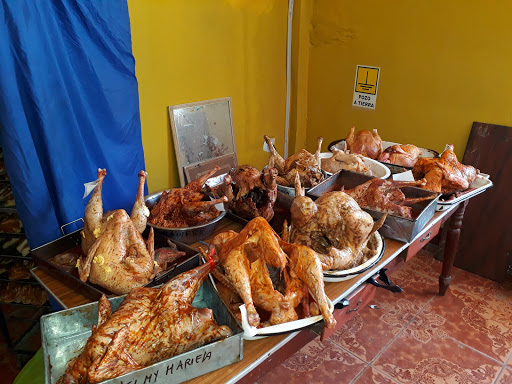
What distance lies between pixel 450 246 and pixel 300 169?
1422 mm

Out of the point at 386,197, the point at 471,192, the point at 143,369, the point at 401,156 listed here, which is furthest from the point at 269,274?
the point at 401,156

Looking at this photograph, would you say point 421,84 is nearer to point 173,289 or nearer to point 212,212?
point 212,212

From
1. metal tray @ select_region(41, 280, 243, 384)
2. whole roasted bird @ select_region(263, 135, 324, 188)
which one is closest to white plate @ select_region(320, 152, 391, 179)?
whole roasted bird @ select_region(263, 135, 324, 188)

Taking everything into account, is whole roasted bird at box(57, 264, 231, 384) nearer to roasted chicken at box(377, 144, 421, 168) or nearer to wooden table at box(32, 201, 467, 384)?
wooden table at box(32, 201, 467, 384)

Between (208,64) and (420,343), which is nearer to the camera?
(420,343)

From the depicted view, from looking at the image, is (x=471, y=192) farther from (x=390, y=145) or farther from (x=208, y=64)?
(x=208, y=64)

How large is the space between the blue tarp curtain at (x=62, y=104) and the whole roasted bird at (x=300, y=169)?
3.02 feet

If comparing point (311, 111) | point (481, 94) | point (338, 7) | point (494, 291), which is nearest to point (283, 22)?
point (338, 7)

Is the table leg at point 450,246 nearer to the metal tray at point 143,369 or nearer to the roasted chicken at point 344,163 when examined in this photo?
the roasted chicken at point 344,163

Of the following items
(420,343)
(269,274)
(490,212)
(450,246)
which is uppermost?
(269,274)

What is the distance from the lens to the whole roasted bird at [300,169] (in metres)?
2.11

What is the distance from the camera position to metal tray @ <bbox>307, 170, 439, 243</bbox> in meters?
1.75

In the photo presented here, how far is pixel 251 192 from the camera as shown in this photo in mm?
1871

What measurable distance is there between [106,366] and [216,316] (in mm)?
378
